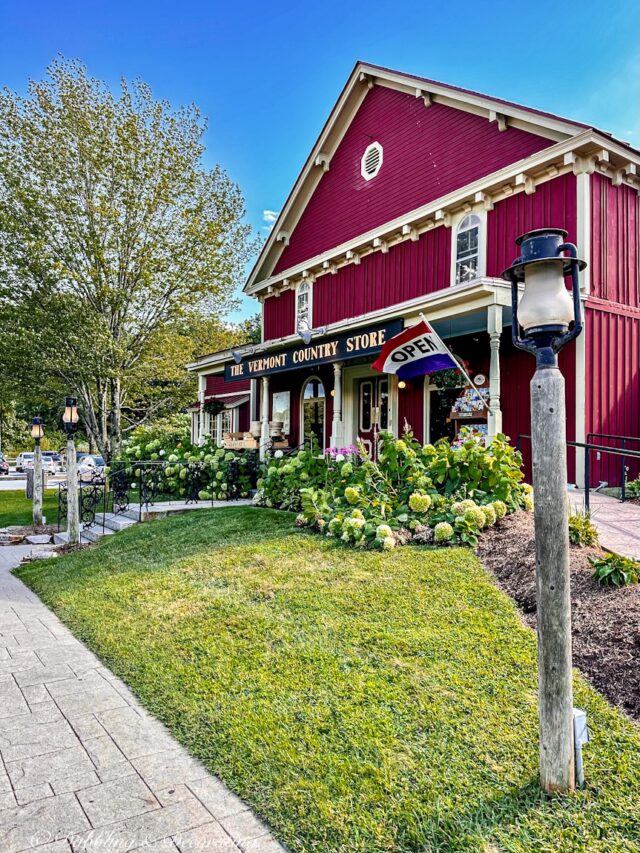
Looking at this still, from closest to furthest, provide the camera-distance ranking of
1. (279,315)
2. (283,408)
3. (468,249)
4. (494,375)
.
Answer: (494,375), (468,249), (283,408), (279,315)

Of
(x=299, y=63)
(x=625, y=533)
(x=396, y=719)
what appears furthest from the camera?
(x=299, y=63)

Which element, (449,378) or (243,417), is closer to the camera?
(449,378)

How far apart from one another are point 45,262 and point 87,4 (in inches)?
371

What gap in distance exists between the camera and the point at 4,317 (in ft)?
55.1

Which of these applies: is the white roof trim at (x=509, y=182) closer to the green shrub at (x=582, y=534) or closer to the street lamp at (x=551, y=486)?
the green shrub at (x=582, y=534)

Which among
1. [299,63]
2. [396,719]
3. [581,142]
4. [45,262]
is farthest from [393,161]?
[396,719]

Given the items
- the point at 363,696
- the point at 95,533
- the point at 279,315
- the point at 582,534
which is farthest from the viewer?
the point at 279,315

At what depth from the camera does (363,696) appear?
10.1 feet

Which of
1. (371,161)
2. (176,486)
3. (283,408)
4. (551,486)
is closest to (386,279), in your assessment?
(371,161)

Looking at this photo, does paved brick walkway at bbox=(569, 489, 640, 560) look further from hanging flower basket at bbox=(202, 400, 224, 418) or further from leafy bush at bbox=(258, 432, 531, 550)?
hanging flower basket at bbox=(202, 400, 224, 418)

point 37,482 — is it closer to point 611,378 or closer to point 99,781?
point 99,781

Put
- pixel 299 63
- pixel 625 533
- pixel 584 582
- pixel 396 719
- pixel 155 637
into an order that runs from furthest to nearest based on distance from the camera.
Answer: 1. pixel 299 63
2. pixel 625 533
3. pixel 155 637
4. pixel 584 582
5. pixel 396 719

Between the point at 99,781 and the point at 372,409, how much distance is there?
10.7 metres

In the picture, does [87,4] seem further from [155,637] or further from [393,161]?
[155,637]
